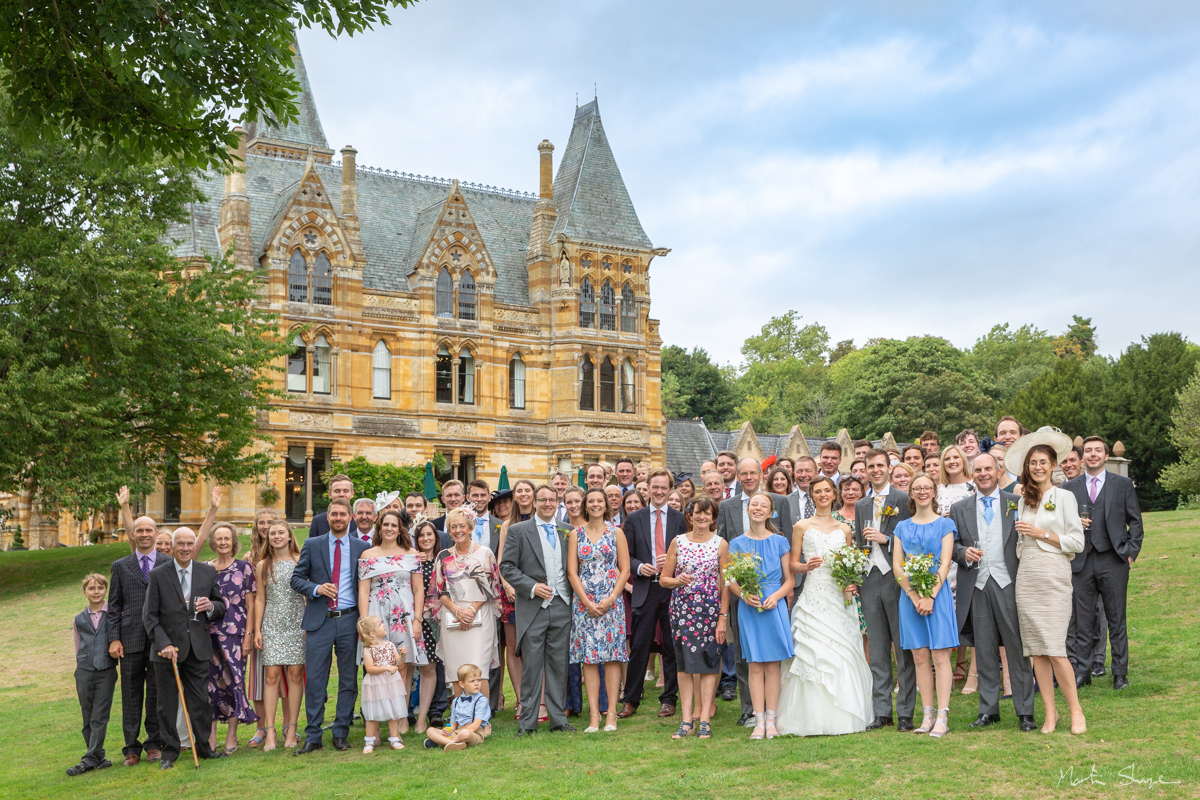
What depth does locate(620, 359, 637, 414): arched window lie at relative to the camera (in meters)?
42.9

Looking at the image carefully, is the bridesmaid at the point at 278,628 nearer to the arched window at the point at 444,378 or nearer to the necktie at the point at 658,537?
the necktie at the point at 658,537

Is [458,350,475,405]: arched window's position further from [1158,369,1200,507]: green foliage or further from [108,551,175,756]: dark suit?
[108,551,175,756]: dark suit

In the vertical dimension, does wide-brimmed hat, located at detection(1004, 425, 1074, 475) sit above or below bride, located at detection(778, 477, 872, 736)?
above

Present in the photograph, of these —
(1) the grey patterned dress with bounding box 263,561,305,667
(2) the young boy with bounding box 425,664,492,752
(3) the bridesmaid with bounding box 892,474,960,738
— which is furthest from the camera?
(1) the grey patterned dress with bounding box 263,561,305,667

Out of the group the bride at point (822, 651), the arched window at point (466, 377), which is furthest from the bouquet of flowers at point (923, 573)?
the arched window at point (466, 377)

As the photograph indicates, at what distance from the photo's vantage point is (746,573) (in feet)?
33.0

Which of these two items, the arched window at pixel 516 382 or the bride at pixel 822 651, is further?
the arched window at pixel 516 382

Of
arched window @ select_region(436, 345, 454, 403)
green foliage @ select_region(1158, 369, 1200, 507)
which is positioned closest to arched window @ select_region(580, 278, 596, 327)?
arched window @ select_region(436, 345, 454, 403)

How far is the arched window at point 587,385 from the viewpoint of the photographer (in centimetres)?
4231

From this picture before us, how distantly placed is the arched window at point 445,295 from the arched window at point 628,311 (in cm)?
646

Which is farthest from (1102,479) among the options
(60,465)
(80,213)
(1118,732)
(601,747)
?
(80,213)

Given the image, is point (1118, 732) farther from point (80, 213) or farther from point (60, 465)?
point (80, 213)

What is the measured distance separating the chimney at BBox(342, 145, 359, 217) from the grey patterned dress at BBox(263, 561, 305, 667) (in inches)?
1192

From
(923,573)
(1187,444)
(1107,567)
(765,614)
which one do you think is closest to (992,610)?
(923,573)
